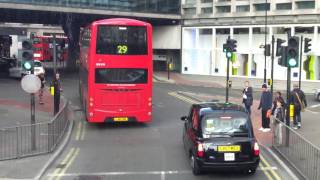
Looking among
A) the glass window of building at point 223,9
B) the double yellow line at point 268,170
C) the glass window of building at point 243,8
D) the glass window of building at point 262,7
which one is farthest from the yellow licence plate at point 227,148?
the glass window of building at point 223,9

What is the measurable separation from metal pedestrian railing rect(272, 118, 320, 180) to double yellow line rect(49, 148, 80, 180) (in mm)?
5785

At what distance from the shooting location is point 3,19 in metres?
58.2

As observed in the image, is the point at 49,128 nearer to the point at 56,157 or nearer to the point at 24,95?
the point at 56,157

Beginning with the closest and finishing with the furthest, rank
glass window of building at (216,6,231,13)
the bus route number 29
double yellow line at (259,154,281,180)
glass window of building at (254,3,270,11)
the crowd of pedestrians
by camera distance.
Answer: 1. double yellow line at (259,154,281,180)
2. the crowd of pedestrians
3. the bus route number 29
4. glass window of building at (254,3,270,11)
5. glass window of building at (216,6,231,13)

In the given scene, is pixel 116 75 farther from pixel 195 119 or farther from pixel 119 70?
pixel 195 119

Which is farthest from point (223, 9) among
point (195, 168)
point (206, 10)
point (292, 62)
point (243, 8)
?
point (195, 168)

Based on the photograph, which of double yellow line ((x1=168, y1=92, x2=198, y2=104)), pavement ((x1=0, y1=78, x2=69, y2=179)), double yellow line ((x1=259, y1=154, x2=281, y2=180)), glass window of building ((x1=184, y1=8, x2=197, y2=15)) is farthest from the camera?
glass window of building ((x1=184, y1=8, x2=197, y2=15))

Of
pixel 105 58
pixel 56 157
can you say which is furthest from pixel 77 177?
pixel 105 58

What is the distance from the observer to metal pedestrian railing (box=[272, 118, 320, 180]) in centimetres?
1216

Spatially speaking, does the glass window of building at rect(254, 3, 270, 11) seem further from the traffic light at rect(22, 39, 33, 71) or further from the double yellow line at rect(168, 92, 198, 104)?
the traffic light at rect(22, 39, 33, 71)

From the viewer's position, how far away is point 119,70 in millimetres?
20406

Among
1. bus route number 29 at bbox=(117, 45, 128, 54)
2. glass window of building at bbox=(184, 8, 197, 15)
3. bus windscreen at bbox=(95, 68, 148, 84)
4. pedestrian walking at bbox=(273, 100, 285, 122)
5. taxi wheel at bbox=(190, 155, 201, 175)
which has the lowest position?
taxi wheel at bbox=(190, 155, 201, 175)

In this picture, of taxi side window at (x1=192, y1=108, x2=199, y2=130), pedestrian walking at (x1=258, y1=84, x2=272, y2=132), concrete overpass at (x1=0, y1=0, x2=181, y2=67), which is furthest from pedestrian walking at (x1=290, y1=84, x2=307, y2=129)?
concrete overpass at (x1=0, y1=0, x2=181, y2=67)

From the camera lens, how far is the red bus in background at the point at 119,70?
65.8 feet
